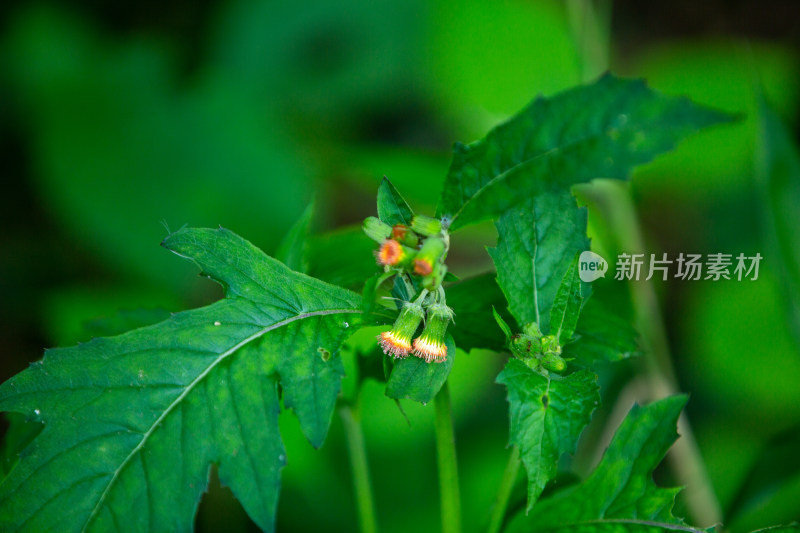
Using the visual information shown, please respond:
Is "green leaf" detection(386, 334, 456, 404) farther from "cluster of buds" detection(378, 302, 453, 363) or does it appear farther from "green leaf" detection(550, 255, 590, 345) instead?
"green leaf" detection(550, 255, 590, 345)

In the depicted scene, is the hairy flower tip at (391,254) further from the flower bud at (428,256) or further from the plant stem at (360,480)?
the plant stem at (360,480)

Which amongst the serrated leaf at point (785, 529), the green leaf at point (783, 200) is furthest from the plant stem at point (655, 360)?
the serrated leaf at point (785, 529)

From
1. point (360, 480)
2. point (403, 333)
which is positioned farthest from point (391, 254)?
Answer: point (360, 480)

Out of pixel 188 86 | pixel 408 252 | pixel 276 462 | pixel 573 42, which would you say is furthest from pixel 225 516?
pixel 573 42

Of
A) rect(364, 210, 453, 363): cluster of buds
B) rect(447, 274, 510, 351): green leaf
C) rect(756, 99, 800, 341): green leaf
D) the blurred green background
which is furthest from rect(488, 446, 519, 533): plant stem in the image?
rect(756, 99, 800, 341): green leaf

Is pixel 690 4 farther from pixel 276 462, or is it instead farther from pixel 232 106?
pixel 276 462

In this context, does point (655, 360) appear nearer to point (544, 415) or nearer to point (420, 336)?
point (544, 415)
